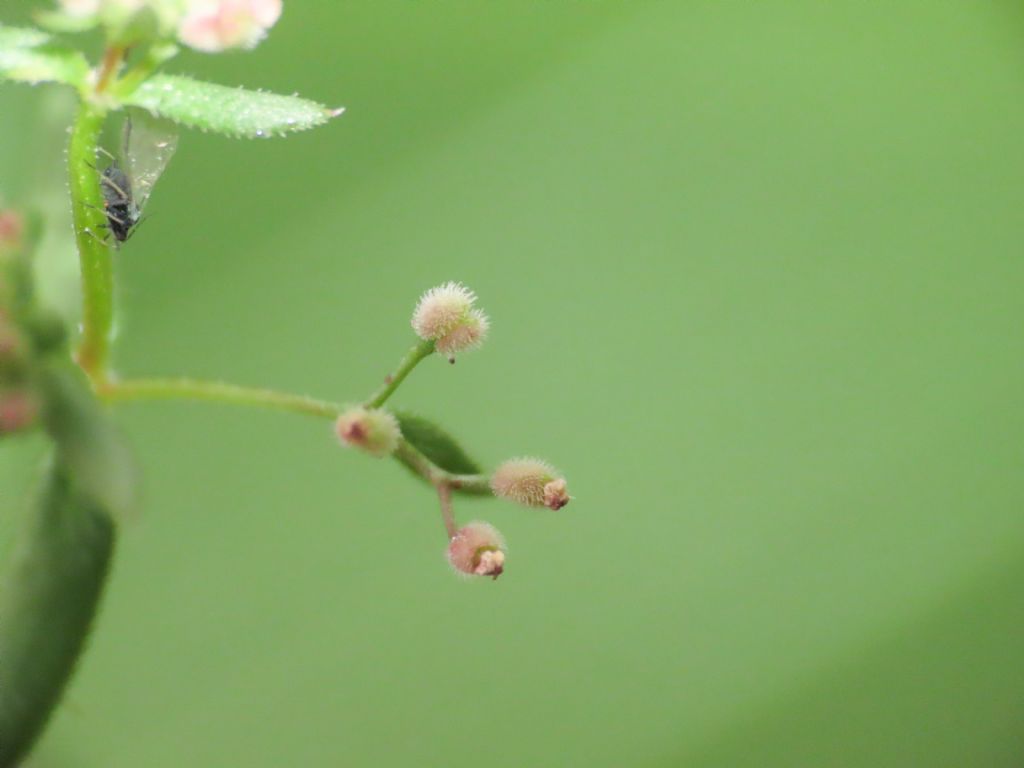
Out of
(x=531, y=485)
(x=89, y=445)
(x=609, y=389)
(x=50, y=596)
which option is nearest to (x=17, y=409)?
(x=89, y=445)

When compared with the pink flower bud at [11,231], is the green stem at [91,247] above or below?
above

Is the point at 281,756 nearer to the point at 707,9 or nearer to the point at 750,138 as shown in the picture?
the point at 750,138

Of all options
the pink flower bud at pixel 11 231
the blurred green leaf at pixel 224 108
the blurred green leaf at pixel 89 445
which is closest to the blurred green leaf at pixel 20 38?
the blurred green leaf at pixel 224 108

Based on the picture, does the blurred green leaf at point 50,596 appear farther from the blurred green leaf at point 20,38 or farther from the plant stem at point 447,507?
the blurred green leaf at point 20,38

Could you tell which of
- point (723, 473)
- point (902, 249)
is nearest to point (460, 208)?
point (723, 473)

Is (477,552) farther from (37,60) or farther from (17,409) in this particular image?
(37,60)

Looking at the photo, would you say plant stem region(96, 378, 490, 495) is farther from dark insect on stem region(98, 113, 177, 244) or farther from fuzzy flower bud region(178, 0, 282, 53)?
fuzzy flower bud region(178, 0, 282, 53)

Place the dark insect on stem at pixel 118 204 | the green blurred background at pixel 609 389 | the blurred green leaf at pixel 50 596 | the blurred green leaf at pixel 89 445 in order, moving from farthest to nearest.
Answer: the green blurred background at pixel 609 389 < the dark insect on stem at pixel 118 204 < the blurred green leaf at pixel 50 596 < the blurred green leaf at pixel 89 445
